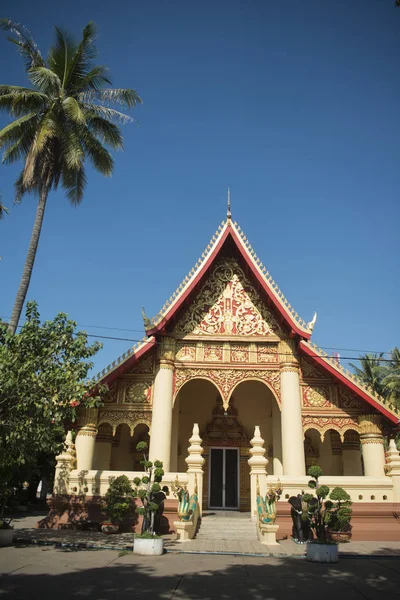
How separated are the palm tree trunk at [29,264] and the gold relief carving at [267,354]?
7912 millimetres

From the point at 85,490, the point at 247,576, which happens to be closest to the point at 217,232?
the point at 85,490

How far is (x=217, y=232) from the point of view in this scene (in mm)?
16859

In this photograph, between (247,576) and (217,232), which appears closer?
(247,576)

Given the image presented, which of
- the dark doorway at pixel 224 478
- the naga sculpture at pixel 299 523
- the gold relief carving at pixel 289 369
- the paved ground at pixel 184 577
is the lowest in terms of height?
the paved ground at pixel 184 577

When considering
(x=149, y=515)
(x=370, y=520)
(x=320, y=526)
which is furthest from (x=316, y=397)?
(x=149, y=515)

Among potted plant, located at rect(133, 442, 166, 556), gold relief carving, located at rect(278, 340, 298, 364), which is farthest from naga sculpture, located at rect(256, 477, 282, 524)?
gold relief carving, located at rect(278, 340, 298, 364)

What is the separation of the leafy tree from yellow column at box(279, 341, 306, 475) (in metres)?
Answer: 6.51

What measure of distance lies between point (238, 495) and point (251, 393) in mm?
3937

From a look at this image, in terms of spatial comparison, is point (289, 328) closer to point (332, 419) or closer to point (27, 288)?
point (332, 419)

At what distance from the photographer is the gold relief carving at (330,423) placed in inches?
597

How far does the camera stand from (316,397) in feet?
51.0

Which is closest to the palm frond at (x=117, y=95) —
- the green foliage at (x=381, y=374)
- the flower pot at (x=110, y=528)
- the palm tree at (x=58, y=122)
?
the palm tree at (x=58, y=122)

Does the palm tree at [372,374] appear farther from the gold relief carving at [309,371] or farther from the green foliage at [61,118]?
the green foliage at [61,118]

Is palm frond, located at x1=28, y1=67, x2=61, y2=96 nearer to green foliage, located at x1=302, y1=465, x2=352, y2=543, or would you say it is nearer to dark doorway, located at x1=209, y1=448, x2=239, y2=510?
green foliage, located at x1=302, y1=465, x2=352, y2=543
